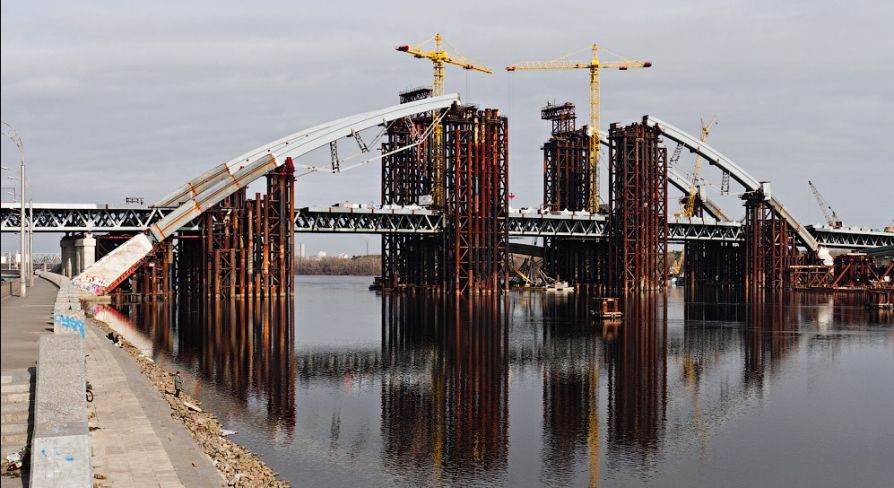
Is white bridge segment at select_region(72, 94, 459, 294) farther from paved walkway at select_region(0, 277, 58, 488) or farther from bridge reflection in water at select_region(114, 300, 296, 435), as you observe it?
paved walkway at select_region(0, 277, 58, 488)

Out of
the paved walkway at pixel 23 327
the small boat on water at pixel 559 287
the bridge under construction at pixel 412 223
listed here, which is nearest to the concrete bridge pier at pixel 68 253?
the bridge under construction at pixel 412 223

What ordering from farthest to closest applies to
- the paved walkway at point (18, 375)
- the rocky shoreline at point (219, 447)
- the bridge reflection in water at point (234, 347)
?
the bridge reflection in water at point (234, 347) → the rocky shoreline at point (219, 447) → the paved walkway at point (18, 375)

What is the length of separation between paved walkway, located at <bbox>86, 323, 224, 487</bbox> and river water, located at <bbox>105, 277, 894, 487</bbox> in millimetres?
3770

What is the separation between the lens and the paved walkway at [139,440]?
25.5 meters

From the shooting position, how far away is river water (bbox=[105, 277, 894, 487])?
33875 mm

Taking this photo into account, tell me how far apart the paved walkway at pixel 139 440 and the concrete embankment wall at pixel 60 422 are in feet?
7.18

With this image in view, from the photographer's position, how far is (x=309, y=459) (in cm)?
3450

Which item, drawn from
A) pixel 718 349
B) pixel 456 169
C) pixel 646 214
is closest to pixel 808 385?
pixel 718 349

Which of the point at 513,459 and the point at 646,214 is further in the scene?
the point at 646,214

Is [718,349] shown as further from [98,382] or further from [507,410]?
[98,382]

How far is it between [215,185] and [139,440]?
10084 cm

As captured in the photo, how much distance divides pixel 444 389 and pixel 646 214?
131833 mm

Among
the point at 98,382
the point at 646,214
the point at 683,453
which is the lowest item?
the point at 683,453

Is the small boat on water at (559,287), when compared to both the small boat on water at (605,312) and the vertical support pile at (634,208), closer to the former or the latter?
the vertical support pile at (634,208)
